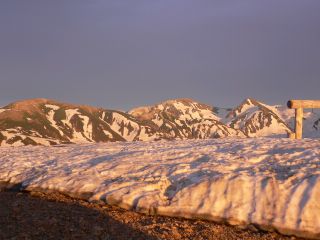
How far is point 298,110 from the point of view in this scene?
26656mm

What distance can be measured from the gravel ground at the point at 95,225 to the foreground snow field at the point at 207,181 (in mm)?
598

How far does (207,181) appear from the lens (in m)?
14.4

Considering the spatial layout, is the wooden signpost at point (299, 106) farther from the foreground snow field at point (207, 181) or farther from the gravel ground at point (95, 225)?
the gravel ground at point (95, 225)

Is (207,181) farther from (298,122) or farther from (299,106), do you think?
(298,122)

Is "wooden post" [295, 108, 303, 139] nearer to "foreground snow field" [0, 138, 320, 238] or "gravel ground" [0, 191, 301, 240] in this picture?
"foreground snow field" [0, 138, 320, 238]

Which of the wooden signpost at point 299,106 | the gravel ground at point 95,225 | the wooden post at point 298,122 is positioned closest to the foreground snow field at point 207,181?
the gravel ground at point 95,225

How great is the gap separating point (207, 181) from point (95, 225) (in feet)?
15.0

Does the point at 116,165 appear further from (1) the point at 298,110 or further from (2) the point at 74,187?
(1) the point at 298,110

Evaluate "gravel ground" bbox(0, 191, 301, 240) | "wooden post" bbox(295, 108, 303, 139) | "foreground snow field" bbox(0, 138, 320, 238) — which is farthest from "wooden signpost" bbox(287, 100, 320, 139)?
"gravel ground" bbox(0, 191, 301, 240)

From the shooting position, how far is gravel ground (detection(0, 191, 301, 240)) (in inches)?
415

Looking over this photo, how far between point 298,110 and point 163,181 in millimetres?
14834

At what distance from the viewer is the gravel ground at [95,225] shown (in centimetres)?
1053

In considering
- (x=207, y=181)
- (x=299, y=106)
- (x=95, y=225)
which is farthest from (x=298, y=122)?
(x=95, y=225)

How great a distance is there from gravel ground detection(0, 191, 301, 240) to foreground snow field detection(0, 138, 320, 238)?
0.60m
